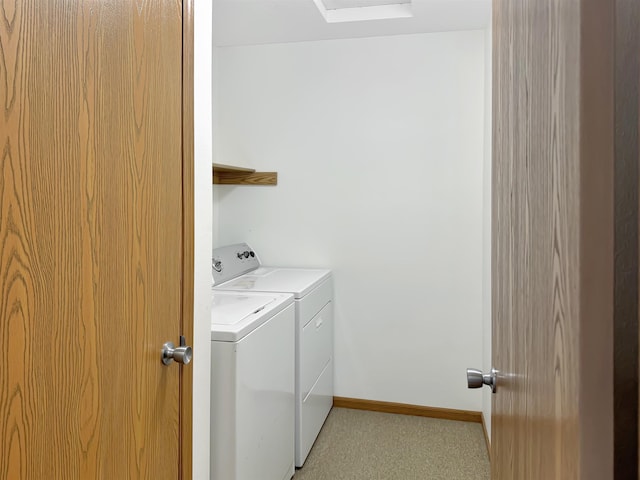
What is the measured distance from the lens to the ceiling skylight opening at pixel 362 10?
269 centimetres

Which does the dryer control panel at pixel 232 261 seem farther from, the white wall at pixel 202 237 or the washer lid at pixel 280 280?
the white wall at pixel 202 237

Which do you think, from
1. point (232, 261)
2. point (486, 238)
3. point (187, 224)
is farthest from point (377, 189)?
point (187, 224)

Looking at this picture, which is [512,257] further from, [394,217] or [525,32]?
[394,217]

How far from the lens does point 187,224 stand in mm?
1270

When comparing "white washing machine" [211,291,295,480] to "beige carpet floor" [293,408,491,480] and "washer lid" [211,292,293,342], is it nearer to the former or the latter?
"washer lid" [211,292,293,342]

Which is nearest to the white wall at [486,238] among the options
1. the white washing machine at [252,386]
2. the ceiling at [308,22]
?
the ceiling at [308,22]

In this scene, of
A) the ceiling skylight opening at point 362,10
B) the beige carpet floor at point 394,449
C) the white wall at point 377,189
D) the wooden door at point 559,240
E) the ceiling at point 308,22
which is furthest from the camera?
the white wall at point 377,189

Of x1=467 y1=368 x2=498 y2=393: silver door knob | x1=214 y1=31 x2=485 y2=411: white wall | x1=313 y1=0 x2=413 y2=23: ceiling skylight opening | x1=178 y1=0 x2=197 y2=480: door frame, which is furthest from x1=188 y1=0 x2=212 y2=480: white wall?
x1=214 y1=31 x2=485 y2=411: white wall

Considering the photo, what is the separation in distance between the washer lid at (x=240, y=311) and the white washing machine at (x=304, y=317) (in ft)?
0.46

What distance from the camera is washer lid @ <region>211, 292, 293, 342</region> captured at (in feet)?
5.56

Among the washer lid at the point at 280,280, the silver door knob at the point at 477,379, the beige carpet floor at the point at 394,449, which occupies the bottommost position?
the beige carpet floor at the point at 394,449

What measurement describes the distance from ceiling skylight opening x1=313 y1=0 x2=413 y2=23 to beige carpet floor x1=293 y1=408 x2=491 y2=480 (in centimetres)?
227

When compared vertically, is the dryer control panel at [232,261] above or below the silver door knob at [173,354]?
above

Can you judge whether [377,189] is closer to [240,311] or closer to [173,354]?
[240,311]
